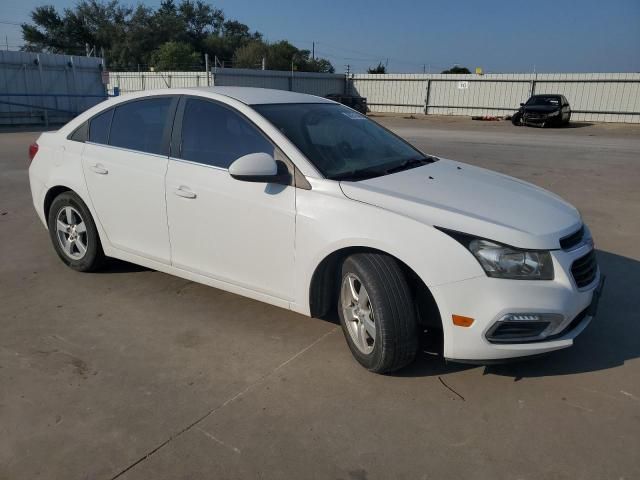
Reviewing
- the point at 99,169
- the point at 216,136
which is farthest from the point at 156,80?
the point at 216,136

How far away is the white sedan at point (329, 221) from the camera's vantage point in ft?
9.30

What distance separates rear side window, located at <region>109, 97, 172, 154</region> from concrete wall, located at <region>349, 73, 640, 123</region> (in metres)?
30.4

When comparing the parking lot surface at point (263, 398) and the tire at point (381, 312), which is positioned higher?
the tire at point (381, 312)

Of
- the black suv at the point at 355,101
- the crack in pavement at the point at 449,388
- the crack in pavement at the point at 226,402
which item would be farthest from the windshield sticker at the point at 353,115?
the black suv at the point at 355,101

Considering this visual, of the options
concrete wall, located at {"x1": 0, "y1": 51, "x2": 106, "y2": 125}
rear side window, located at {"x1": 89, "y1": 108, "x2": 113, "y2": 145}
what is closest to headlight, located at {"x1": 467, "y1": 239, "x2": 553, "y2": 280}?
rear side window, located at {"x1": 89, "y1": 108, "x2": 113, "y2": 145}

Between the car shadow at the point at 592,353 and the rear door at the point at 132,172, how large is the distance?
6.88 ft

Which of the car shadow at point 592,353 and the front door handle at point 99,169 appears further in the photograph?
the front door handle at point 99,169

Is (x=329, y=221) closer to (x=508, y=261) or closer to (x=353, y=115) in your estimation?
(x=508, y=261)

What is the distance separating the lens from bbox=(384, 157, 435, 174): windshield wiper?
371 cm

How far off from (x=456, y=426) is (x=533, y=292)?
80 centimetres

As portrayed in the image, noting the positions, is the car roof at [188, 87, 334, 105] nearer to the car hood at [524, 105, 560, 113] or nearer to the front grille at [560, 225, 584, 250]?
the front grille at [560, 225, 584, 250]

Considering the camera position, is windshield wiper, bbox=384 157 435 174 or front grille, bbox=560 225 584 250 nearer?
front grille, bbox=560 225 584 250

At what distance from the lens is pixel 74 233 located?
471 cm

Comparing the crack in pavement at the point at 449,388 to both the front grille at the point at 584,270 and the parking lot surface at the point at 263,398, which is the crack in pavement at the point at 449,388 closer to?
the parking lot surface at the point at 263,398
